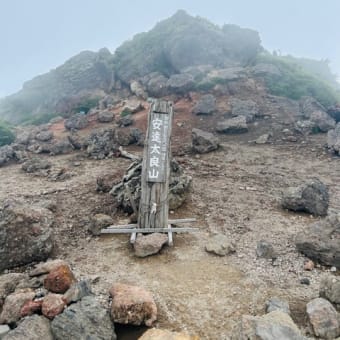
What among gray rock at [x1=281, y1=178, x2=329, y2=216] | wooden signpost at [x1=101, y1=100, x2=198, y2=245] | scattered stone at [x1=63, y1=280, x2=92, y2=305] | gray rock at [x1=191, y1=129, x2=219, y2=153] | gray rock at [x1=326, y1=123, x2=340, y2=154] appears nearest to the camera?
scattered stone at [x1=63, y1=280, x2=92, y2=305]

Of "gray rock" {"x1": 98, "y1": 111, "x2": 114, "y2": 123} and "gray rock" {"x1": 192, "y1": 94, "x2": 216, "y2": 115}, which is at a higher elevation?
"gray rock" {"x1": 192, "y1": 94, "x2": 216, "y2": 115}

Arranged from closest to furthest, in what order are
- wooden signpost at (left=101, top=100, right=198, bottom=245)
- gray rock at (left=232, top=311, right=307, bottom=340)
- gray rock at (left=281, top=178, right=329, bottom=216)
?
gray rock at (left=232, top=311, right=307, bottom=340)
wooden signpost at (left=101, top=100, right=198, bottom=245)
gray rock at (left=281, top=178, right=329, bottom=216)

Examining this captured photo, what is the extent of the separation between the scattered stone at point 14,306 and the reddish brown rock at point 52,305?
313 mm

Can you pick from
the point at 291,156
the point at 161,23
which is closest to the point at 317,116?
the point at 291,156

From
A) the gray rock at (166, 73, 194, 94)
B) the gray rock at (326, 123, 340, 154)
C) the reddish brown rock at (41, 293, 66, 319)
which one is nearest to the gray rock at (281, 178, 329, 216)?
Result: the reddish brown rock at (41, 293, 66, 319)

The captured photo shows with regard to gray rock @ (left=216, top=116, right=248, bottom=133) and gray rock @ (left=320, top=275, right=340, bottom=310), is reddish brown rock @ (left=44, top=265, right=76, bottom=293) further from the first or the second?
gray rock @ (left=216, top=116, right=248, bottom=133)

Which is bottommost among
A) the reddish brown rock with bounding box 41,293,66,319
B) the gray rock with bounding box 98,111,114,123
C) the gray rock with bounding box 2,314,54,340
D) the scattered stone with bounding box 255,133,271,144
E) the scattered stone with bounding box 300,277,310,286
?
the scattered stone with bounding box 300,277,310,286

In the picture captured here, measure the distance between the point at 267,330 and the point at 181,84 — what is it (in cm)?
2225

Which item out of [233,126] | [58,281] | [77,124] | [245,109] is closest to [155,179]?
[58,281]

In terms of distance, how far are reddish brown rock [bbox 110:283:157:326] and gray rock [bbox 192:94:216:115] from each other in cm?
1657

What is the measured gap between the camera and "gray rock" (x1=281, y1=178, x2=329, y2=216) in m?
7.74

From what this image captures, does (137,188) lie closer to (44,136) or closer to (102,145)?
(102,145)

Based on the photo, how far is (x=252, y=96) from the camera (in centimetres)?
2191

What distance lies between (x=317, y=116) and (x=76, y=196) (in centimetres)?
1354
